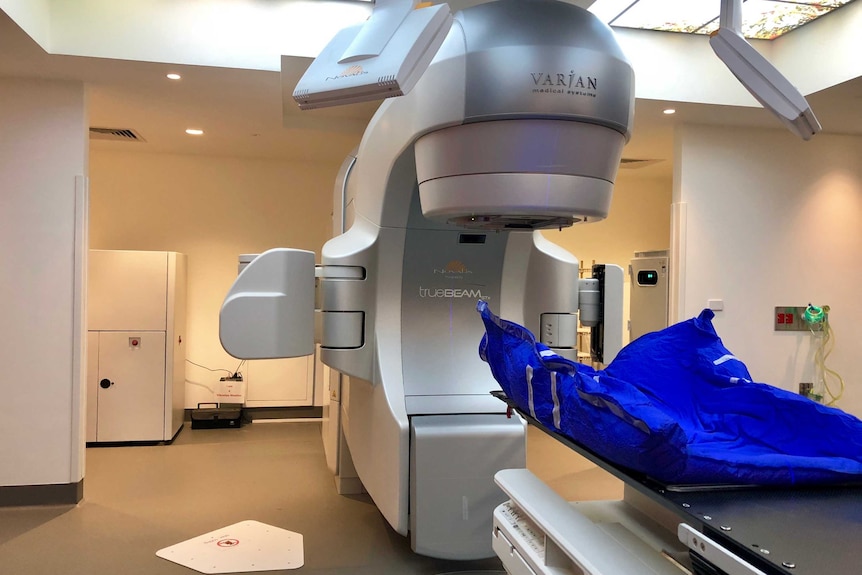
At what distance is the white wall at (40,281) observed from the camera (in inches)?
126

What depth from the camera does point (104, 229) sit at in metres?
5.16

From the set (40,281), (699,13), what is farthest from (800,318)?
(40,281)

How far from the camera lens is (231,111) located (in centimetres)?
390

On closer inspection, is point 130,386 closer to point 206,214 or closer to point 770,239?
point 206,214

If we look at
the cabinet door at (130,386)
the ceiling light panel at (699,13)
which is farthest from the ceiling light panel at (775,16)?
the cabinet door at (130,386)

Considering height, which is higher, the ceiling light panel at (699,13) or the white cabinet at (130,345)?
the ceiling light panel at (699,13)

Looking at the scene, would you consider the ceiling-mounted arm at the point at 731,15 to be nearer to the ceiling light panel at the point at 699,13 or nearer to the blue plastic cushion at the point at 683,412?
the blue plastic cushion at the point at 683,412

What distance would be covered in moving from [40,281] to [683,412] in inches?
120

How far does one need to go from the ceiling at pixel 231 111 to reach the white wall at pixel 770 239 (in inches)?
7.1

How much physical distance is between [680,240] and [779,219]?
2.30 feet

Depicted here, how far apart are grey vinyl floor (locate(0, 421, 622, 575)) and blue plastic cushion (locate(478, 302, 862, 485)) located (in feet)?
4.23

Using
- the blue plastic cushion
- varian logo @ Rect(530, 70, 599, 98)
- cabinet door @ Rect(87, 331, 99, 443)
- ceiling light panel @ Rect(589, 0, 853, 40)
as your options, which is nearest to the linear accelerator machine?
varian logo @ Rect(530, 70, 599, 98)

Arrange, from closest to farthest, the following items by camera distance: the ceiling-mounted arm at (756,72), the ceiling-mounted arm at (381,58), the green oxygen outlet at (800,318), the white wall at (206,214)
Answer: the ceiling-mounted arm at (381,58) < the ceiling-mounted arm at (756,72) < the green oxygen outlet at (800,318) < the white wall at (206,214)

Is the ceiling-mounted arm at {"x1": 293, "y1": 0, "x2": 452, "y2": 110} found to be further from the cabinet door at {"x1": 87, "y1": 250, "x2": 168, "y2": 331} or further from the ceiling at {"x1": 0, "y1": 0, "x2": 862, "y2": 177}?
the cabinet door at {"x1": 87, "y1": 250, "x2": 168, "y2": 331}
